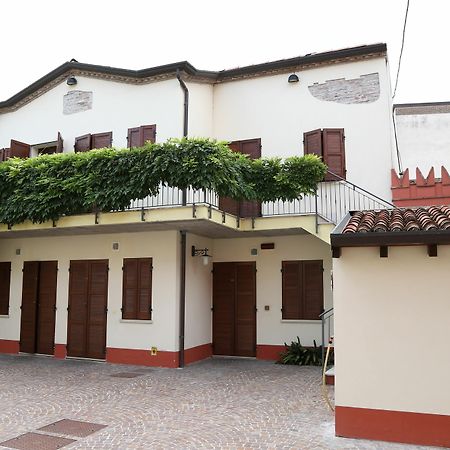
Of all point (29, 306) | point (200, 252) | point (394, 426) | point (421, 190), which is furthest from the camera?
point (29, 306)

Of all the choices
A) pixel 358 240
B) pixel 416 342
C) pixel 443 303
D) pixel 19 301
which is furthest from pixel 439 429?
pixel 19 301

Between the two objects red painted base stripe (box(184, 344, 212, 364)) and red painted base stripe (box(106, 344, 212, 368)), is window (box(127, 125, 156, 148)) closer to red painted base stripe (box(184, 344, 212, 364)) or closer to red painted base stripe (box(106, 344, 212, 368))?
red painted base stripe (box(106, 344, 212, 368))

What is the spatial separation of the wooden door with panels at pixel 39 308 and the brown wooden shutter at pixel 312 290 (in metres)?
6.86

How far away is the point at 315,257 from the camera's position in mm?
11641

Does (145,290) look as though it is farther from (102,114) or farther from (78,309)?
(102,114)

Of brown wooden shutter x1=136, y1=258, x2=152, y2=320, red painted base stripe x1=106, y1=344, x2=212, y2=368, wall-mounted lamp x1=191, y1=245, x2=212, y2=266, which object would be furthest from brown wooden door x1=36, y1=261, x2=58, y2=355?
wall-mounted lamp x1=191, y1=245, x2=212, y2=266

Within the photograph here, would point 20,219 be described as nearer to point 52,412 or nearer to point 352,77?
point 52,412

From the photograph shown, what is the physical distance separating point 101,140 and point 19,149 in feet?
8.77

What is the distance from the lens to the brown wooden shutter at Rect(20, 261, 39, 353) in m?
12.7

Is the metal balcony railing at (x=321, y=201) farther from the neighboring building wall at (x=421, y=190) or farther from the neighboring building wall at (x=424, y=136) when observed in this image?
the neighboring building wall at (x=424, y=136)

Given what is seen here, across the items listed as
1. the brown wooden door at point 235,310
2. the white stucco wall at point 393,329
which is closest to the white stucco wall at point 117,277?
the brown wooden door at point 235,310

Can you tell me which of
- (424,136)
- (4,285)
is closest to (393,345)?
(4,285)

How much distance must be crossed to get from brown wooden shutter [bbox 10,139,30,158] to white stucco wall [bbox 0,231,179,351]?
99.4 inches

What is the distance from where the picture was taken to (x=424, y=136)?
57.3 feet
